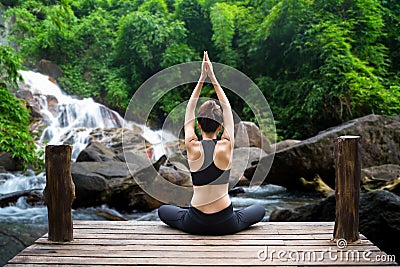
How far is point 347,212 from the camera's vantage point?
9.12ft

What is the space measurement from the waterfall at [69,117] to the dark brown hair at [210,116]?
8125 mm

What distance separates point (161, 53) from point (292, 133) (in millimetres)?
5533

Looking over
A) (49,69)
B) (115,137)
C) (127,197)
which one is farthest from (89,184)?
(49,69)

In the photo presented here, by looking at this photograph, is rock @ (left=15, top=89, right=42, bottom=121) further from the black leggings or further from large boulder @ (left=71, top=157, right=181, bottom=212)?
the black leggings

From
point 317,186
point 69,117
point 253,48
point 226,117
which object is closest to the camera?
point 226,117

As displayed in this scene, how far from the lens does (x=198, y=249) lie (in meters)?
2.66

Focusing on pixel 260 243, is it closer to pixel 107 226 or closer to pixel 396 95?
pixel 107 226

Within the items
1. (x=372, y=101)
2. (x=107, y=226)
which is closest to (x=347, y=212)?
(x=107, y=226)

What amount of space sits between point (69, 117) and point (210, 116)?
10.3 metres

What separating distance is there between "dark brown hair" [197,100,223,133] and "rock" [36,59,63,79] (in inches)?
520

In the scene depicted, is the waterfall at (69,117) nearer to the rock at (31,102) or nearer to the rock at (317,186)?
the rock at (31,102)

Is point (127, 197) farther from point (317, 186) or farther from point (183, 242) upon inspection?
point (183, 242)

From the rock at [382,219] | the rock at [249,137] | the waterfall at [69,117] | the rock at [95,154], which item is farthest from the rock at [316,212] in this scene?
the waterfall at [69,117]

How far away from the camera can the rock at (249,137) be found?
8.83 m
